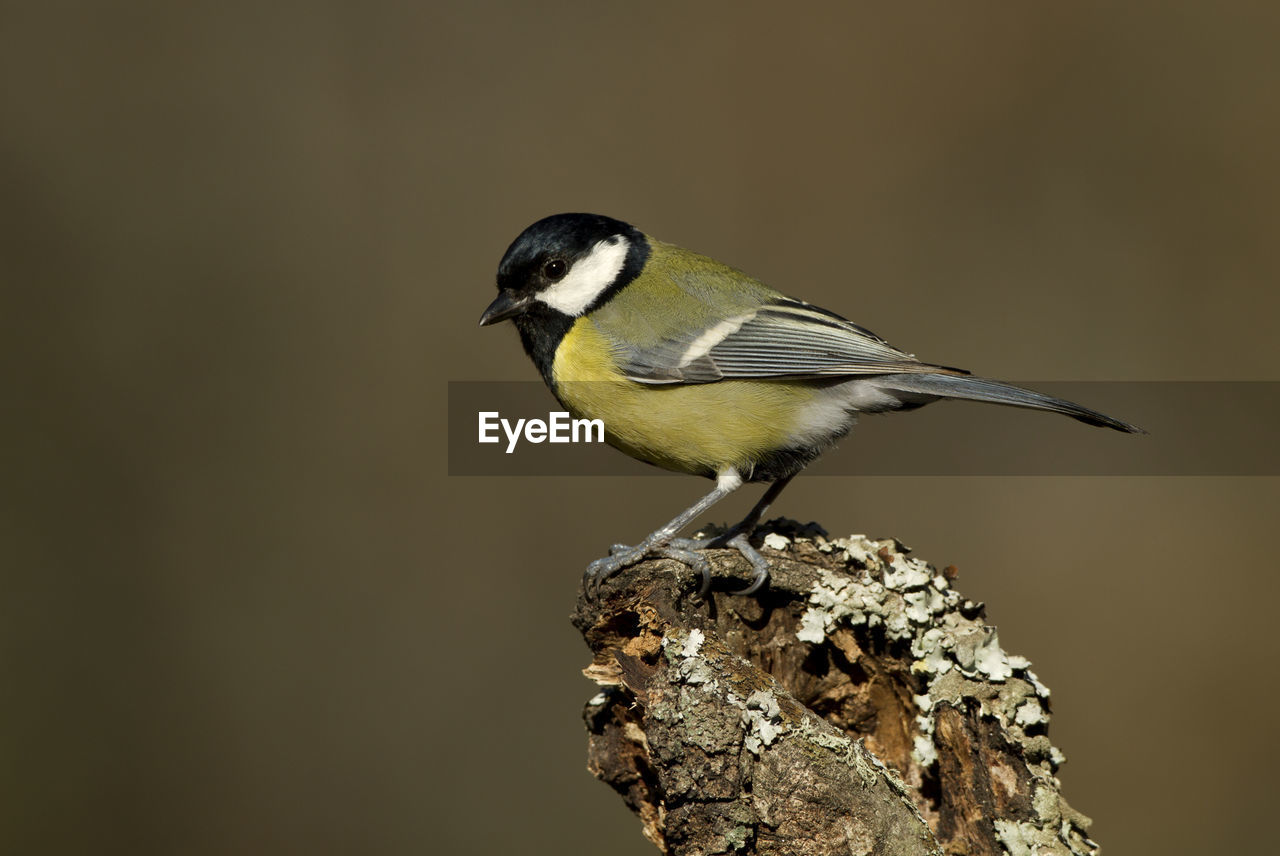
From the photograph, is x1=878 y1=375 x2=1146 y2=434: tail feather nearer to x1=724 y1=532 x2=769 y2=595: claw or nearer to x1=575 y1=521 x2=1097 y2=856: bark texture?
x1=575 y1=521 x2=1097 y2=856: bark texture

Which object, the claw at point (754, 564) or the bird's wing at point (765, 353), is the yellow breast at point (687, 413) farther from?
the claw at point (754, 564)

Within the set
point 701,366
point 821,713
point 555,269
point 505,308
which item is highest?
point 555,269

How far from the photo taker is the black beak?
2807mm

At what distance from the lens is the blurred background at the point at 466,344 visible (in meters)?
4.12

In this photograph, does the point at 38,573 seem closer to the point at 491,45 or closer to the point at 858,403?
the point at 491,45

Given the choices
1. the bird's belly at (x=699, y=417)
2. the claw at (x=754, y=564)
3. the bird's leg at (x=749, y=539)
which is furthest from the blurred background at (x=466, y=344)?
the claw at (x=754, y=564)

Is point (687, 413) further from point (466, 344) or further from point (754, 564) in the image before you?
point (466, 344)

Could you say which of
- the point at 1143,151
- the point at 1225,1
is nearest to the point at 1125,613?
the point at 1143,151

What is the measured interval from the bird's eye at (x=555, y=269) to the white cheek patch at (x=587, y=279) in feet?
0.05

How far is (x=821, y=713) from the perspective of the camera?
7.50ft

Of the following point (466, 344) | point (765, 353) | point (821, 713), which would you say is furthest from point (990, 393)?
point (466, 344)

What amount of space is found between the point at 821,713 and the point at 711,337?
1.04 m

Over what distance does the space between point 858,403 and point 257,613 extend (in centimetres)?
298

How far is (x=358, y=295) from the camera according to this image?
471 centimetres
